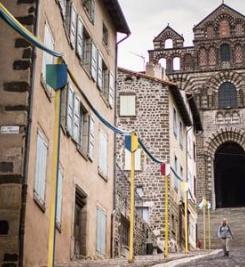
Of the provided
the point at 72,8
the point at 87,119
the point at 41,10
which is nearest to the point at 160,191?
the point at 87,119

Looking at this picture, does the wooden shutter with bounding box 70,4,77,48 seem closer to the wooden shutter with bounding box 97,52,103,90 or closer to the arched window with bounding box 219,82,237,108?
the wooden shutter with bounding box 97,52,103,90

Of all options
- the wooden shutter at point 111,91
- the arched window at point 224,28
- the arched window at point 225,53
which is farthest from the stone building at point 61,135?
the arched window at point 224,28

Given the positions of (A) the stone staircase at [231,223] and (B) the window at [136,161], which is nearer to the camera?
(B) the window at [136,161]

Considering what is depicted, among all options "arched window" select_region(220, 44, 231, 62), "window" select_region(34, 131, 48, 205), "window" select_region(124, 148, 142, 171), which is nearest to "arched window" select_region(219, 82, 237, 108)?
"arched window" select_region(220, 44, 231, 62)

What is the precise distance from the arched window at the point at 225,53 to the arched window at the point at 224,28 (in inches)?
38.8

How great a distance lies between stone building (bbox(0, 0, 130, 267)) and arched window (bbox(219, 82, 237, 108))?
85.1 feet

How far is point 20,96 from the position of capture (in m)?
13.6

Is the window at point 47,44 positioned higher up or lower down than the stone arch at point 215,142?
lower down

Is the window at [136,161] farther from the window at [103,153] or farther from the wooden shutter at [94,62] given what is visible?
the wooden shutter at [94,62]

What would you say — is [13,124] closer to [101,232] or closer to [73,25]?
[73,25]

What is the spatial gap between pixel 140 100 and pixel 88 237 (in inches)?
585

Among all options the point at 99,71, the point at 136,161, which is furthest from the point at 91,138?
the point at 136,161

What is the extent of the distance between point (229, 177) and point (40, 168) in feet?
133

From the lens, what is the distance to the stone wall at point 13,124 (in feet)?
41.8
